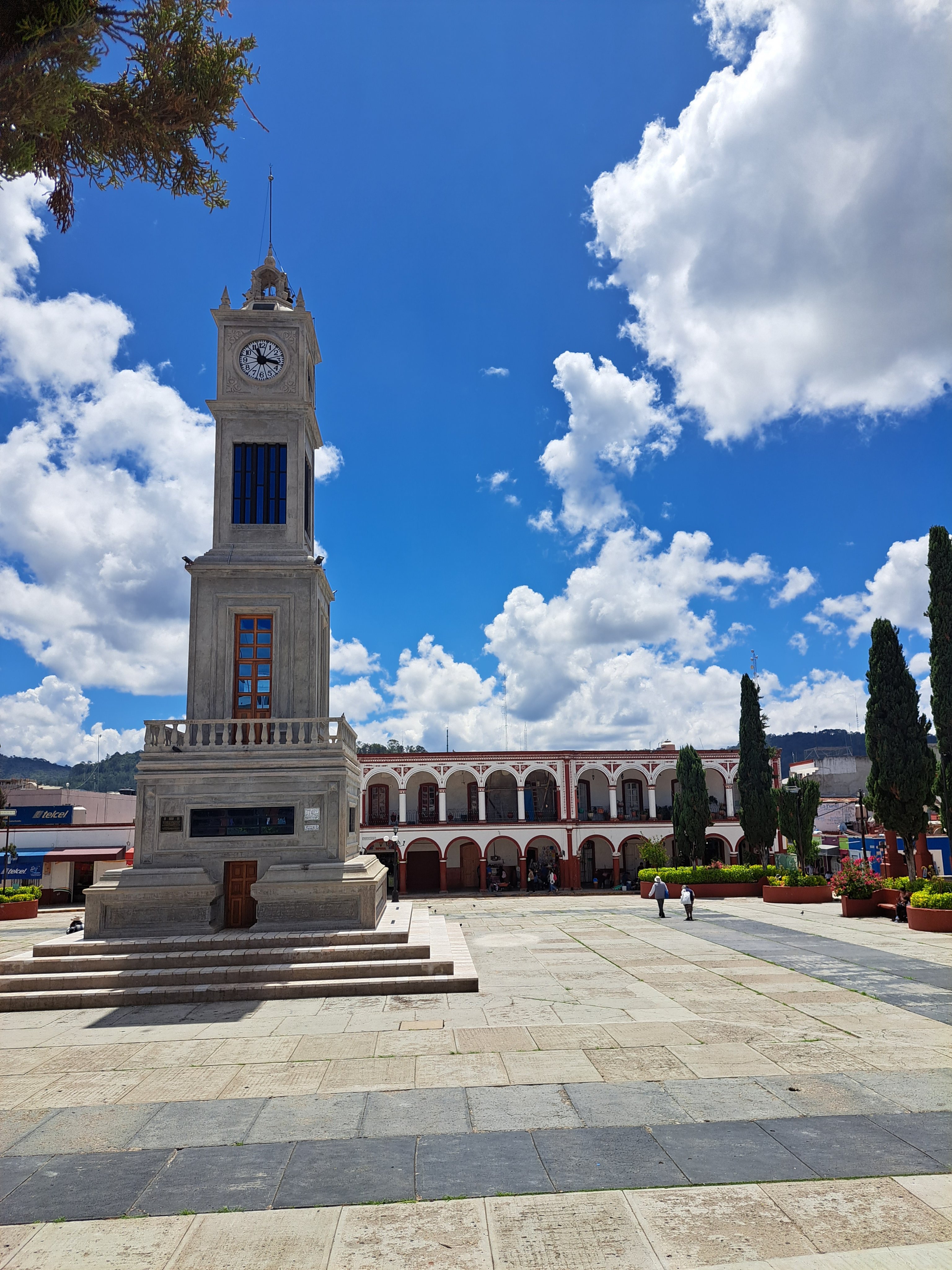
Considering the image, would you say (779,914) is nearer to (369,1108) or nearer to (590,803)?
(369,1108)

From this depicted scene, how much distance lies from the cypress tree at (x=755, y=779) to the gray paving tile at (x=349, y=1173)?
31.0 meters

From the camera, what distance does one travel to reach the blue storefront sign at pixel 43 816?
4306 cm

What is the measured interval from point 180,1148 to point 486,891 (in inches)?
1508

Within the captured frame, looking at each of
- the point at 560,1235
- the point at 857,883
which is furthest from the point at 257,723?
the point at 857,883

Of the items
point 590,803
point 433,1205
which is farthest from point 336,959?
point 590,803

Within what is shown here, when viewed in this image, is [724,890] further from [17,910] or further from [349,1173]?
[349,1173]

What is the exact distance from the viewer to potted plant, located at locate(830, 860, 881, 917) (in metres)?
24.0

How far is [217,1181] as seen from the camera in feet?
22.1

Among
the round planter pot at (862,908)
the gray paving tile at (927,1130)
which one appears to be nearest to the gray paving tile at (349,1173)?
the gray paving tile at (927,1130)

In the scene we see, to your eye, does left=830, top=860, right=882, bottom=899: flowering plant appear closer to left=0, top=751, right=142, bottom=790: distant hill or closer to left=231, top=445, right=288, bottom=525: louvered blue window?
left=231, top=445, right=288, bottom=525: louvered blue window

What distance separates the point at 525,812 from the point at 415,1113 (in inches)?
1569

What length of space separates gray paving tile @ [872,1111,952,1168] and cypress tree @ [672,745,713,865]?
29.1m

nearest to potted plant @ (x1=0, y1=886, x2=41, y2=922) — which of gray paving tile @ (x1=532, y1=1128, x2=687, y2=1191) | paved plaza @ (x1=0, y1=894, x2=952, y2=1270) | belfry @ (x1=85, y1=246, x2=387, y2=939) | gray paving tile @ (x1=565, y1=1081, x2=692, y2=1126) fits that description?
belfry @ (x1=85, y1=246, x2=387, y2=939)

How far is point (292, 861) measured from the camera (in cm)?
1775
